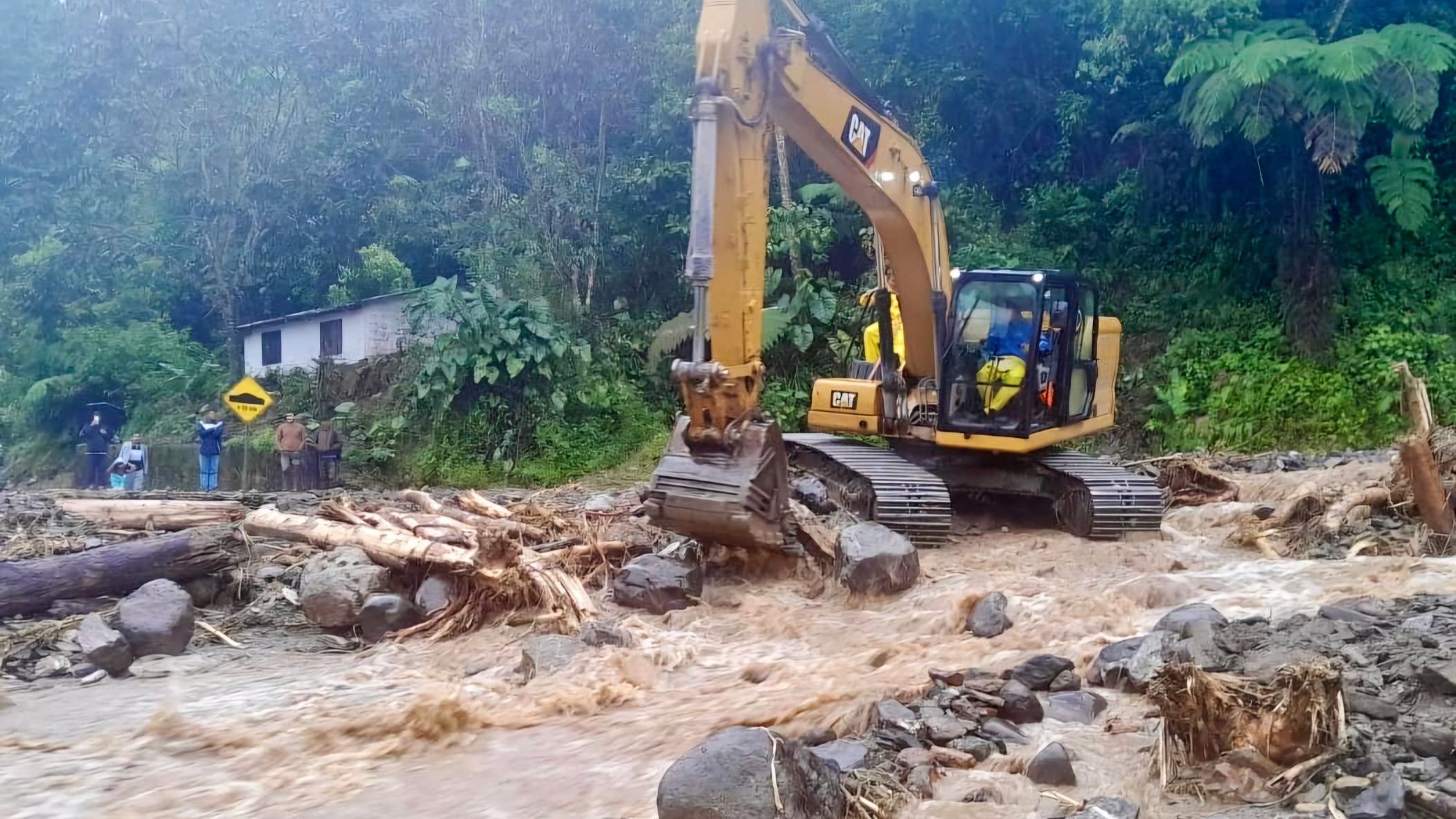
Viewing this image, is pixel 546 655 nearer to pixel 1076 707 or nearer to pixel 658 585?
pixel 658 585

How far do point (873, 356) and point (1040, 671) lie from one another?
5.82m

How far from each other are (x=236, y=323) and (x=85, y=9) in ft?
23.4

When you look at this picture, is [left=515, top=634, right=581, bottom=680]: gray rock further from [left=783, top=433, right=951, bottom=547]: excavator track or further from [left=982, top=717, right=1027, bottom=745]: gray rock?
[left=783, top=433, right=951, bottom=547]: excavator track

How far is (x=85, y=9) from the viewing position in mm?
23578

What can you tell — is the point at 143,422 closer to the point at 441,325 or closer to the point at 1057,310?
the point at 441,325

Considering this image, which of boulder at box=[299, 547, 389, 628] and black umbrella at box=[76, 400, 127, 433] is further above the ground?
black umbrella at box=[76, 400, 127, 433]

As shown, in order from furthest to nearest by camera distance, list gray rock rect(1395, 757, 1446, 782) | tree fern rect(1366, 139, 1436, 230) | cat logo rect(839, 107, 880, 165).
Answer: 1. tree fern rect(1366, 139, 1436, 230)
2. cat logo rect(839, 107, 880, 165)
3. gray rock rect(1395, 757, 1446, 782)

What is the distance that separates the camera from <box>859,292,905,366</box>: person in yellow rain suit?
9.80 metres

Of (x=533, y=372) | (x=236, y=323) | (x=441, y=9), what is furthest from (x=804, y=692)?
(x=236, y=323)

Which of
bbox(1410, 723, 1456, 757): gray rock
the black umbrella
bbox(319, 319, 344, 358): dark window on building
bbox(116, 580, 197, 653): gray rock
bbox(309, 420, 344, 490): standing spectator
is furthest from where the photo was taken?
the black umbrella

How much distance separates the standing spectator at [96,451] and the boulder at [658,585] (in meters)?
14.7

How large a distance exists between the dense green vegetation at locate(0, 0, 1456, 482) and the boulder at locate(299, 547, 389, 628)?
5465mm

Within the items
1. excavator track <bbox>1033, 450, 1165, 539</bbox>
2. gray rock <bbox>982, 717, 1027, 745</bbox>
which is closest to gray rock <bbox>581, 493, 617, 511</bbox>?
excavator track <bbox>1033, 450, 1165, 539</bbox>

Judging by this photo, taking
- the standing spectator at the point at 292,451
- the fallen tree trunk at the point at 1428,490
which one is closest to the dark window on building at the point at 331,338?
the standing spectator at the point at 292,451
